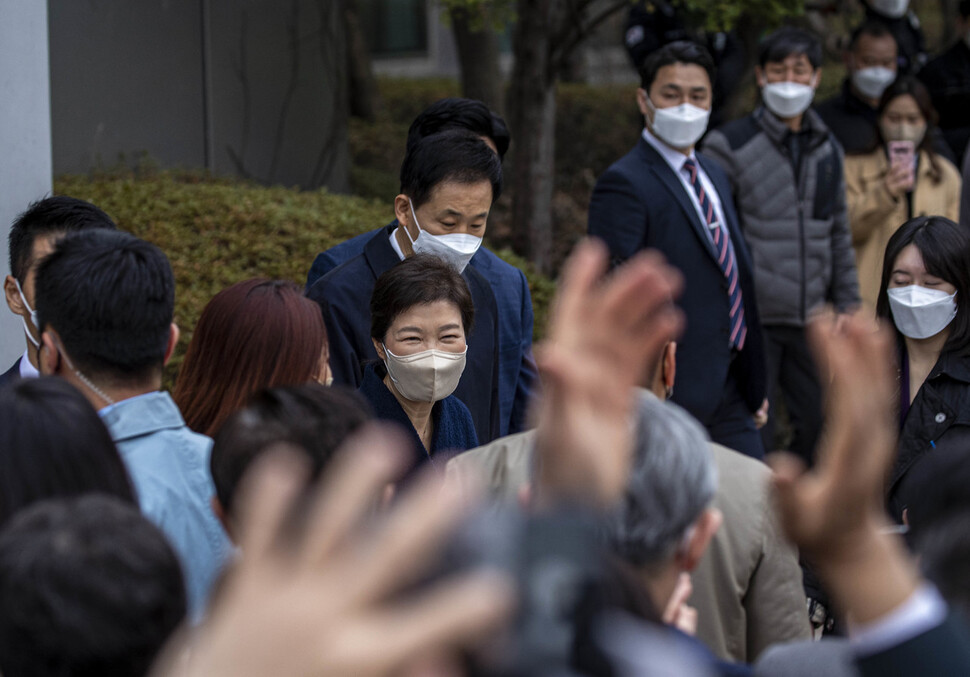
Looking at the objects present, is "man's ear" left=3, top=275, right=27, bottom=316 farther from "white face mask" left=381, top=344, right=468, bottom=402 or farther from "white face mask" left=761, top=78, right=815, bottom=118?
"white face mask" left=761, top=78, right=815, bottom=118

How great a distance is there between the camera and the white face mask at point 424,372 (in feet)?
11.9

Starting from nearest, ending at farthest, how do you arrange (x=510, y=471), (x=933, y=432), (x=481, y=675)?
Answer: (x=481, y=675) → (x=510, y=471) → (x=933, y=432)

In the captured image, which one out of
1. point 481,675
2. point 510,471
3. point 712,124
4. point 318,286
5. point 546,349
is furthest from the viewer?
point 712,124

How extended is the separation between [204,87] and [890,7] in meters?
5.09

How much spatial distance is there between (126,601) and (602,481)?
2.30ft

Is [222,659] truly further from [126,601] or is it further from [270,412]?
[270,412]

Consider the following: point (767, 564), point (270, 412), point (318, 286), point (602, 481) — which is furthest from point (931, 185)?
point (602, 481)

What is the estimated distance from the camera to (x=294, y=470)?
2035 millimetres

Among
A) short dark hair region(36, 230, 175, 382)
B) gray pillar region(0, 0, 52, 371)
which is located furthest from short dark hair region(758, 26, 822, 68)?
short dark hair region(36, 230, 175, 382)

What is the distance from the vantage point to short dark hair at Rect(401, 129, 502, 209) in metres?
4.19

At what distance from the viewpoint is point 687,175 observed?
525cm

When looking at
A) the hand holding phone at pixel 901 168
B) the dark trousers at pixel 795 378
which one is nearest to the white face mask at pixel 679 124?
the dark trousers at pixel 795 378

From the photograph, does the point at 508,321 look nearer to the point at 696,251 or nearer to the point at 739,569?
the point at 696,251

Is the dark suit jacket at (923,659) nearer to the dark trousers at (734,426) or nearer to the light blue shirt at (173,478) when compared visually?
the light blue shirt at (173,478)
